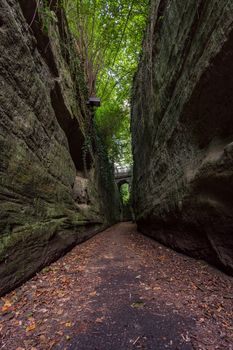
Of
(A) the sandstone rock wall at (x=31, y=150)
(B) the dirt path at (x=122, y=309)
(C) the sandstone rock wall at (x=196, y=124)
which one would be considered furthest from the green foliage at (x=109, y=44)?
(B) the dirt path at (x=122, y=309)

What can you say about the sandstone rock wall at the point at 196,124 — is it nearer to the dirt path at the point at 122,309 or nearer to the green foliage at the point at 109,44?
the dirt path at the point at 122,309

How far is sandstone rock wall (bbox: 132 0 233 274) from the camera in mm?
2621

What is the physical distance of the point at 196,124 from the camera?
344cm

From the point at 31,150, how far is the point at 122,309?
2922mm

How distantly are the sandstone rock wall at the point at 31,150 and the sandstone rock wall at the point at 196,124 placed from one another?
2.68 m

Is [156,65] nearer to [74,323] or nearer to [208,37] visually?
[208,37]

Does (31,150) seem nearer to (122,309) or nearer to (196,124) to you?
(122,309)

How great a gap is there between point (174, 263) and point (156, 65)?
16.5 feet

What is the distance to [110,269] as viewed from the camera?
3.70 m

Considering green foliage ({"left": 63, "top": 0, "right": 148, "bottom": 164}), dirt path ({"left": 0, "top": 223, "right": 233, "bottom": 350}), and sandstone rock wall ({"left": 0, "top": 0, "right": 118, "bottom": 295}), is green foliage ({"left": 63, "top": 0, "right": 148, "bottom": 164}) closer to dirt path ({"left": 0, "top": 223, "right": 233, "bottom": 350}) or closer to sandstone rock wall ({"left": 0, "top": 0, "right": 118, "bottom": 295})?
sandstone rock wall ({"left": 0, "top": 0, "right": 118, "bottom": 295})

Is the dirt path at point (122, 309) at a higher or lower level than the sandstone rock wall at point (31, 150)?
lower

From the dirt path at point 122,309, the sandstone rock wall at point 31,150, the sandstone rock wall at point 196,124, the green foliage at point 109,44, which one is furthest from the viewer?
the green foliage at point 109,44

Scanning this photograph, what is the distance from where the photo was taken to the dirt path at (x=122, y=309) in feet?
5.82

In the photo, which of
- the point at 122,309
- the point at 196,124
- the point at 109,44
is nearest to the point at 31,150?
the point at 122,309
